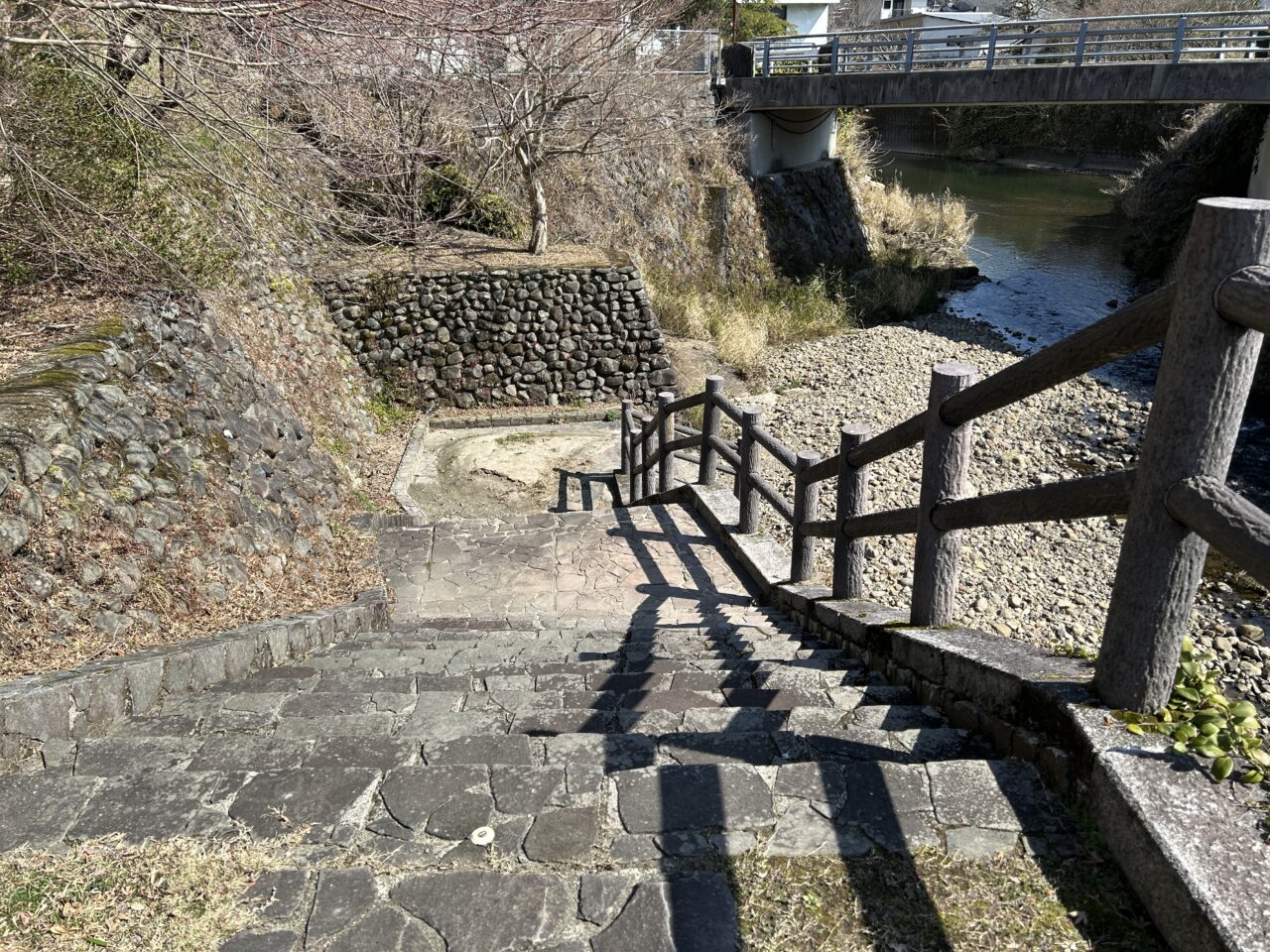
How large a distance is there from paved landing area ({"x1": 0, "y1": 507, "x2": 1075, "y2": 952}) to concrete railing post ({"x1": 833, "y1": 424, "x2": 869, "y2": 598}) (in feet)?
1.58

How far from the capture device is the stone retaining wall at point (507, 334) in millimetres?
12773

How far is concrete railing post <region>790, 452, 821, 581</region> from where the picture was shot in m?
5.18

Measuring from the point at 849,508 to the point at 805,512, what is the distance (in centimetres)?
87

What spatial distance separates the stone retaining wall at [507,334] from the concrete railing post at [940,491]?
10.5 meters

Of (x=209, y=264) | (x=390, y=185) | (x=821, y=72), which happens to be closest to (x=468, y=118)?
(x=390, y=185)

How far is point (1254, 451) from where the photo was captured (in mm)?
13188

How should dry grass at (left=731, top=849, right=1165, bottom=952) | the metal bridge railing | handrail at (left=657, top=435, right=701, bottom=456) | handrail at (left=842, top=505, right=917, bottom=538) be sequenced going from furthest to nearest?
the metal bridge railing, handrail at (left=657, top=435, right=701, bottom=456), handrail at (left=842, top=505, right=917, bottom=538), dry grass at (left=731, top=849, right=1165, bottom=952)

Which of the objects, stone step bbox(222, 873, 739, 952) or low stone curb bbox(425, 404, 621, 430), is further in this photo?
low stone curb bbox(425, 404, 621, 430)

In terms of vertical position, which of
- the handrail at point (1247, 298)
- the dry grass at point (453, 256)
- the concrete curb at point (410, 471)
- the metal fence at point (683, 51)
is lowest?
the concrete curb at point (410, 471)

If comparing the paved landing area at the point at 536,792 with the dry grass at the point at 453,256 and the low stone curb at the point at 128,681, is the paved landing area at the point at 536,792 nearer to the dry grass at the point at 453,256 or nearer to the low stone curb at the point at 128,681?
the low stone curb at the point at 128,681

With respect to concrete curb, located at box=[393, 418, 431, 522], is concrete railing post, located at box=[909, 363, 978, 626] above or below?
above

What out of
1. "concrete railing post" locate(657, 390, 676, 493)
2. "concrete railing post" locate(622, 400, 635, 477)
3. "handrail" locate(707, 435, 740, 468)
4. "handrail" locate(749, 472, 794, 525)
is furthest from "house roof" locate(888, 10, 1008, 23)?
"handrail" locate(749, 472, 794, 525)

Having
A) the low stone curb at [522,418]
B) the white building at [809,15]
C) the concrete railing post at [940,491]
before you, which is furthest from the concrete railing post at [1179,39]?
the white building at [809,15]

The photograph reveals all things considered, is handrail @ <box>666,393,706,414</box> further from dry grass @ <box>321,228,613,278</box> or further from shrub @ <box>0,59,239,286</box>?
dry grass @ <box>321,228,613,278</box>
